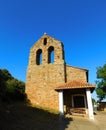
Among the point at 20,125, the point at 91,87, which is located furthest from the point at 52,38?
the point at 20,125

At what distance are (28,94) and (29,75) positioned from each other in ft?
8.35

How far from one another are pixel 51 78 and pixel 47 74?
2.70 ft

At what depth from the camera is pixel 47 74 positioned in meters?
21.6

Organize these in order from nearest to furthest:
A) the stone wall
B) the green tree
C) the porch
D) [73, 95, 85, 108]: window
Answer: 1. the porch
2. [73, 95, 85, 108]: window
3. the stone wall
4. the green tree

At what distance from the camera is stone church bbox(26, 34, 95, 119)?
19188 mm

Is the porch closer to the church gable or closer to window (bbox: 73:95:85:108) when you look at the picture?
window (bbox: 73:95:85:108)

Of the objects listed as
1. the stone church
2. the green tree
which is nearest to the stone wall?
the stone church

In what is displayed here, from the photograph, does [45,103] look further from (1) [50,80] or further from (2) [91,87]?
(2) [91,87]

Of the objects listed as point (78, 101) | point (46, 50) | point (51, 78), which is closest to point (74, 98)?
point (78, 101)

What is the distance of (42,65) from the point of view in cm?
2236

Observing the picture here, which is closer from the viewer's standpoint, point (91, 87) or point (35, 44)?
point (91, 87)

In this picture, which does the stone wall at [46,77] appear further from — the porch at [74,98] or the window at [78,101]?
the window at [78,101]

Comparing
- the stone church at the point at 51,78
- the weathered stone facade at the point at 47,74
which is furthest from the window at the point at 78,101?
the weathered stone facade at the point at 47,74

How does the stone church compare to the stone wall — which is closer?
the stone church
